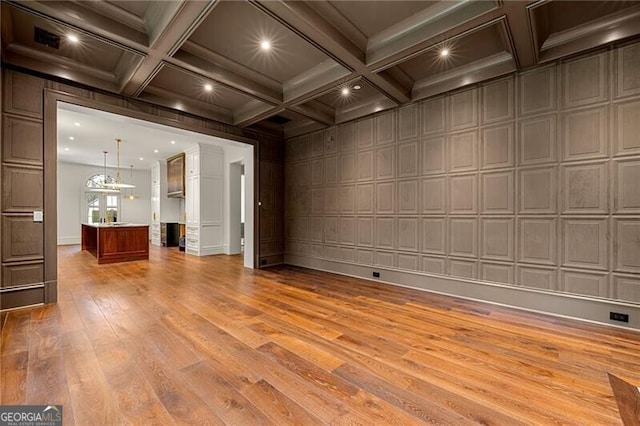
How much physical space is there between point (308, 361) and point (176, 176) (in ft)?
29.8

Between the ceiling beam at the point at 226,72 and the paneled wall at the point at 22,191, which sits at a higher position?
the ceiling beam at the point at 226,72

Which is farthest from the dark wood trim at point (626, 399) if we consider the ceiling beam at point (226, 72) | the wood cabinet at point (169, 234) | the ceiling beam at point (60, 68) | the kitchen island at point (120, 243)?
the wood cabinet at point (169, 234)

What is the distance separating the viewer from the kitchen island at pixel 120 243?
683 centimetres

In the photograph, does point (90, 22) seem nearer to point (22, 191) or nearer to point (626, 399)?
point (22, 191)

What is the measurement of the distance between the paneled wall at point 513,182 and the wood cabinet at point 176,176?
611 cm

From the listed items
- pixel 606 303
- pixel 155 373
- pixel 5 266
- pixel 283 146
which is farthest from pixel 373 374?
pixel 283 146

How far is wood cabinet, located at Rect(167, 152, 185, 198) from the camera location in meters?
9.18

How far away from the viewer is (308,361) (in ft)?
7.63

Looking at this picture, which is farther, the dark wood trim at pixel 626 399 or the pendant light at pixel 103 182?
the pendant light at pixel 103 182

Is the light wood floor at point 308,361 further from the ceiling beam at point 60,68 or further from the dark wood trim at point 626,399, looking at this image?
the ceiling beam at point 60,68

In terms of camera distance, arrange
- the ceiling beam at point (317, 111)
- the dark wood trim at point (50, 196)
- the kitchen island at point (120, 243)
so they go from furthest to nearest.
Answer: the kitchen island at point (120, 243) → the ceiling beam at point (317, 111) → the dark wood trim at point (50, 196)

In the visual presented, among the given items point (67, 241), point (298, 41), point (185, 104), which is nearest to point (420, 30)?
point (298, 41)

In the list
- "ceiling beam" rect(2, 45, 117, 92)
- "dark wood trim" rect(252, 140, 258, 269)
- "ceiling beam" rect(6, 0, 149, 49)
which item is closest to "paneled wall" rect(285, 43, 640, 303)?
"dark wood trim" rect(252, 140, 258, 269)

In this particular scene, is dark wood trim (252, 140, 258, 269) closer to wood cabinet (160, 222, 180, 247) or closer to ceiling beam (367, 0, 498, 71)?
ceiling beam (367, 0, 498, 71)
